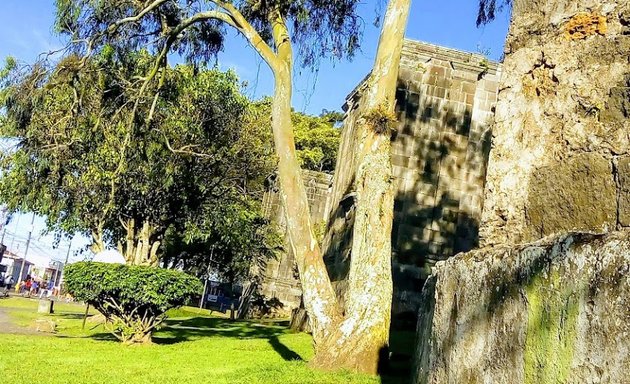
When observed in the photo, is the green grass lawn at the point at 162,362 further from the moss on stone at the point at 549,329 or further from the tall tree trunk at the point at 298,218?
the moss on stone at the point at 549,329

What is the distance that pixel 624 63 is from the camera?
8.40ft

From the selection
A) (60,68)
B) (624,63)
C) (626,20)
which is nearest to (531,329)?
(624,63)

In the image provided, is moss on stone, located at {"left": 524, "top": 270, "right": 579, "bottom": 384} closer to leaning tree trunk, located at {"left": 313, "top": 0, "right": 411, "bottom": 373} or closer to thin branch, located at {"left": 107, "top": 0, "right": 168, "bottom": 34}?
leaning tree trunk, located at {"left": 313, "top": 0, "right": 411, "bottom": 373}

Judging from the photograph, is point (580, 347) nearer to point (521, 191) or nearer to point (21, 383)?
point (521, 191)

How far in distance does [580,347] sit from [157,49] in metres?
10.4

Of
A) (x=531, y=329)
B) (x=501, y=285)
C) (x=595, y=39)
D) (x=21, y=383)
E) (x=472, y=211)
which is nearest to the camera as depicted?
(x=531, y=329)

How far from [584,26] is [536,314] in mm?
1196

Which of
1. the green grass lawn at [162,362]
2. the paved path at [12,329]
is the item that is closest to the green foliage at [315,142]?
the paved path at [12,329]

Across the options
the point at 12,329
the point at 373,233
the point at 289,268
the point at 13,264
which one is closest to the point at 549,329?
the point at 373,233

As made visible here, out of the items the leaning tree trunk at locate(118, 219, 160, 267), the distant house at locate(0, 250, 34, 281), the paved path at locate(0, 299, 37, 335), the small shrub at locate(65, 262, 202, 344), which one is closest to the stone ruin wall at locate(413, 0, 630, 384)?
the small shrub at locate(65, 262, 202, 344)

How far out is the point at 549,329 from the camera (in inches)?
88.4

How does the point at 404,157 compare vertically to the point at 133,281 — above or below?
above

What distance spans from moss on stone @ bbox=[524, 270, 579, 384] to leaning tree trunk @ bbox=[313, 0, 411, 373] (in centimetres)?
543

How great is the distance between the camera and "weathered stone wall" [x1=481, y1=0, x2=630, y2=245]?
8.22 ft
